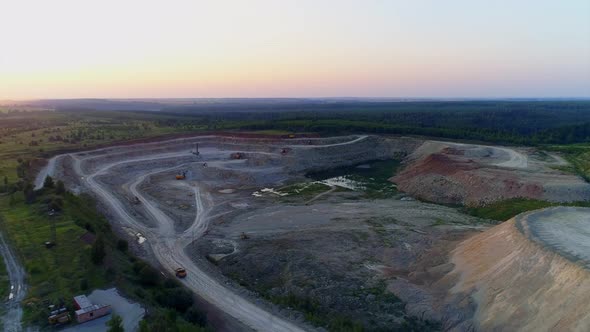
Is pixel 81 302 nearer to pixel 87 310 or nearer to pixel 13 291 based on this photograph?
pixel 87 310

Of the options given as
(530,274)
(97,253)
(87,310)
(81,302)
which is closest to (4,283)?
(97,253)

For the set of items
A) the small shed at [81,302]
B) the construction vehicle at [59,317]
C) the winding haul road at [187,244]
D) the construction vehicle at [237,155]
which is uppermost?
the construction vehicle at [237,155]

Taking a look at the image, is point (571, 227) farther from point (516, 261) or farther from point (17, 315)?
point (17, 315)

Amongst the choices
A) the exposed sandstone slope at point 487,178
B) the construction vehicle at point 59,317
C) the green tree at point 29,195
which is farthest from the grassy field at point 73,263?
the exposed sandstone slope at point 487,178

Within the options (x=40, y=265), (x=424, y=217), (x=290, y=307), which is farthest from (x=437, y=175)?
(x=40, y=265)

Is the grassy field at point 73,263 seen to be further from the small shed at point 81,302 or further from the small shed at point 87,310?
the small shed at point 87,310
